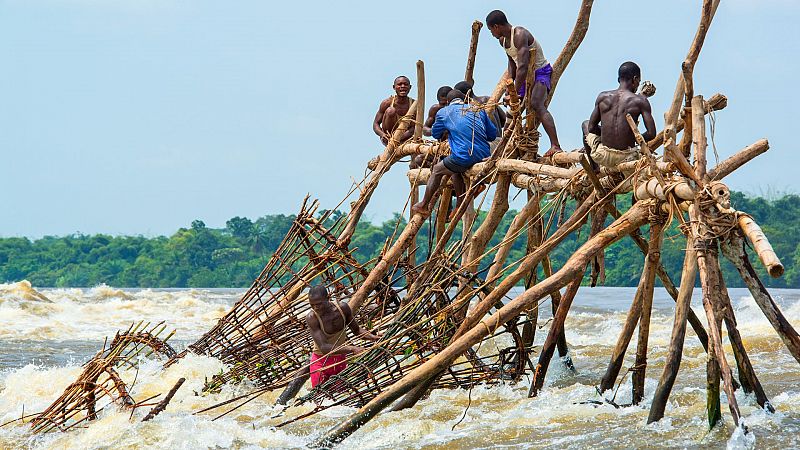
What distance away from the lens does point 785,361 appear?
978cm

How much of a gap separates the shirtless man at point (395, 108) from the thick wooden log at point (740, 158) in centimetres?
473

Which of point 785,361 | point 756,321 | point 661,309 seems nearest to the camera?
point 785,361

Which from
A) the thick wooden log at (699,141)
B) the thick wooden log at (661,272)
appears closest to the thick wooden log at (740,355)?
the thick wooden log at (699,141)

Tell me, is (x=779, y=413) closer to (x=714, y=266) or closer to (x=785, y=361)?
(x=714, y=266)

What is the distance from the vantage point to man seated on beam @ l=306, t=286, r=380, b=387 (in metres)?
7.55

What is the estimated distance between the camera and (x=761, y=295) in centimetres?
574

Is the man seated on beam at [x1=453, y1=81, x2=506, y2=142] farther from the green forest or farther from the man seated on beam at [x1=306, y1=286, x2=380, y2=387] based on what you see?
the green forest

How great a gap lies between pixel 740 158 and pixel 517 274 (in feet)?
5.09

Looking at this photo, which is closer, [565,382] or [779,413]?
[779,413]

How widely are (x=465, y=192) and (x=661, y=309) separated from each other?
38.8ft

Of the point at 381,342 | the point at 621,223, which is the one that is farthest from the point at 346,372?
the point at 621,223

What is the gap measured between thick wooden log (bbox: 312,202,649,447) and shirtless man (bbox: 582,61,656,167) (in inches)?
29.7

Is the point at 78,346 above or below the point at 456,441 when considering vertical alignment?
above

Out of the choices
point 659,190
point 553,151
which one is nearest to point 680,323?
point 659,190
